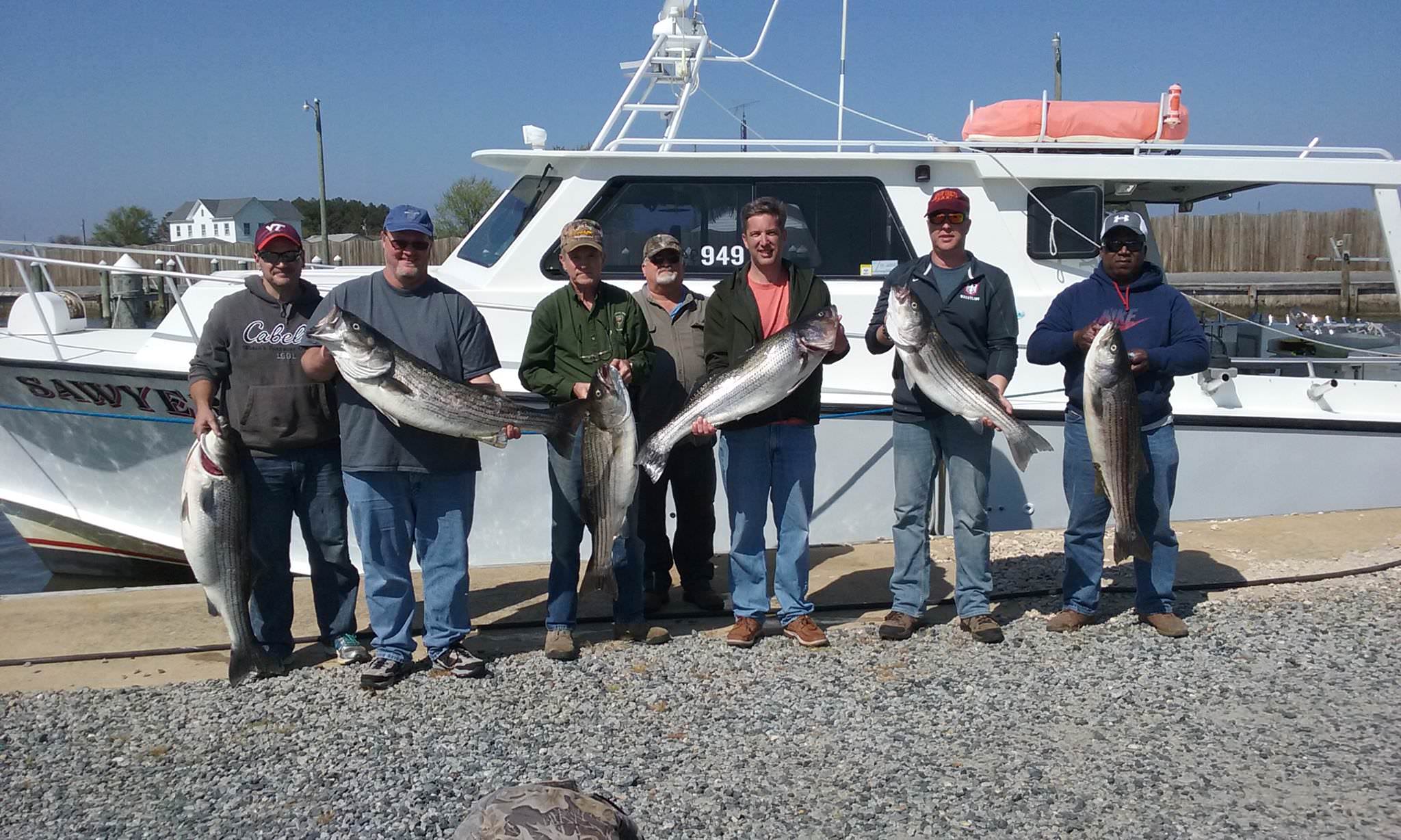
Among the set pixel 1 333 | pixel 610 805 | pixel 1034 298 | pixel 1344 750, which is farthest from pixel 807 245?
pixel 1 333

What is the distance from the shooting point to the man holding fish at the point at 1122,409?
4492 mm

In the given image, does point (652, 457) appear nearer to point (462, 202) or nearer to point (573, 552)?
point (573, 552)

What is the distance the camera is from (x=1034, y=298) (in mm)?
7352

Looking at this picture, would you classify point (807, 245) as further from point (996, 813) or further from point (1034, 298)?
point (996, 813)

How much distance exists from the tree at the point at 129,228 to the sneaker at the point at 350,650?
6635 centimetres

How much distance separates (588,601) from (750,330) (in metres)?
1.92

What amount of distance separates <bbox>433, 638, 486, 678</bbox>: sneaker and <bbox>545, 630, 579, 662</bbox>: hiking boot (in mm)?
290

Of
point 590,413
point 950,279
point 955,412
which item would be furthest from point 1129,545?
point 590,413

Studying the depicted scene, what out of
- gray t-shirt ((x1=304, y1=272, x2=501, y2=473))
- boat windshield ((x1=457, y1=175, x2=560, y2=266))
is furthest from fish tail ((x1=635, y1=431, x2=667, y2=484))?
boat windshield ((x1=457, y1=175, x2=560, y2=266))

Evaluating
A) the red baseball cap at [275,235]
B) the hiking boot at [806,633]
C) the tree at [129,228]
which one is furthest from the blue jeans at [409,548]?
the tree at [129,228]

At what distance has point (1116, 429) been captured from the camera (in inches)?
177

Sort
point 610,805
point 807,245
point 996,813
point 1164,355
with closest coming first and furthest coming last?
point 610,805 → point 996,813 → point 1164,355 → point 807,245

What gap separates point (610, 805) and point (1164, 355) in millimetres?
3182

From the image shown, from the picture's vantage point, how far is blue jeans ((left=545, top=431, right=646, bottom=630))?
461 cm
